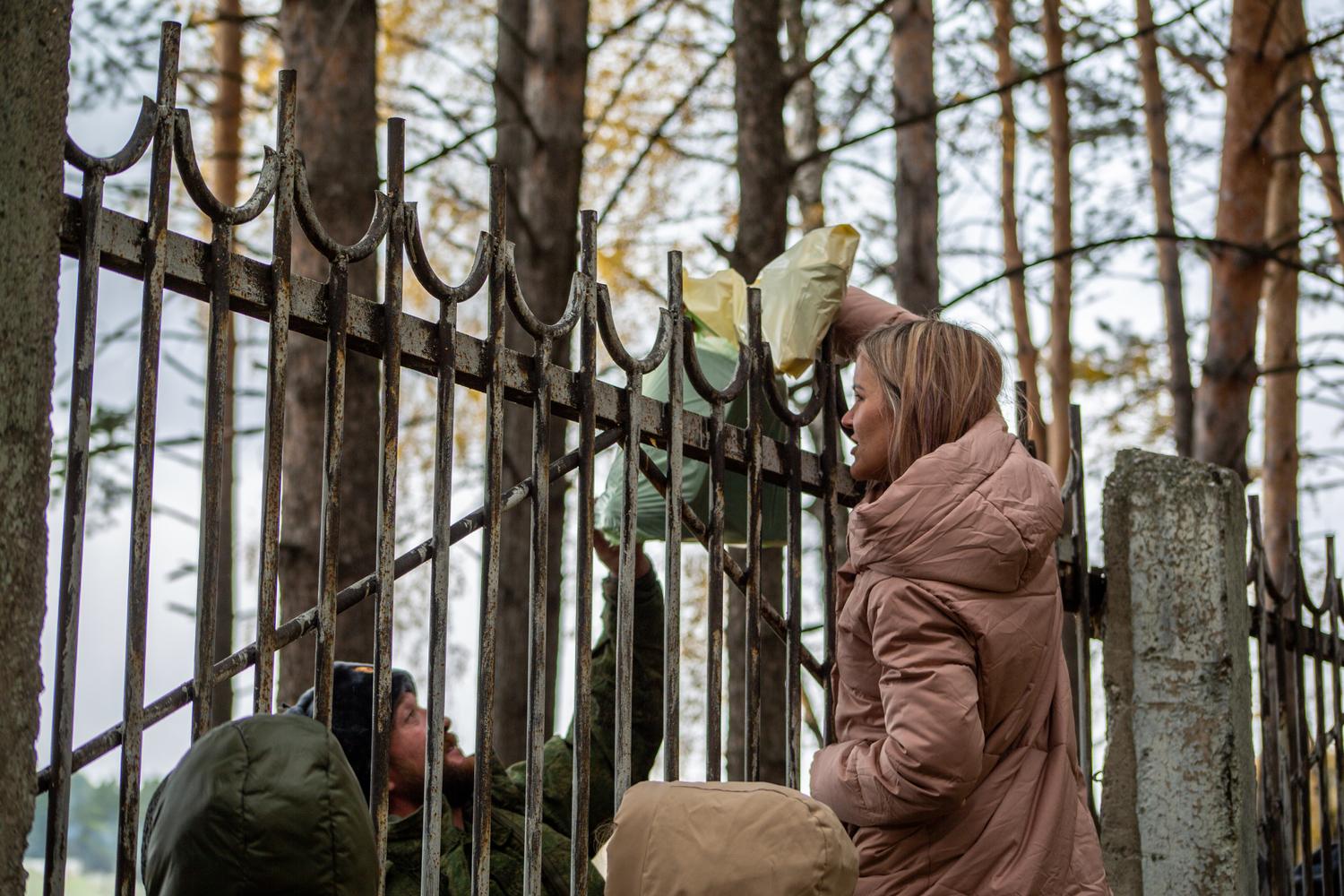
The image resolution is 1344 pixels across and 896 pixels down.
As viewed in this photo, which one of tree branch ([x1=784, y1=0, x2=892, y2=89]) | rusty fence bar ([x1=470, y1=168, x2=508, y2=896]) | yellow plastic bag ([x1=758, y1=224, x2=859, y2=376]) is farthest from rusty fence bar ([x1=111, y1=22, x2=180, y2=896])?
tree branch ([x1=784, y1=0, x2=892, y2=89])

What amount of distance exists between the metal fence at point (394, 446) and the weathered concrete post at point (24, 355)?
2.1 inches

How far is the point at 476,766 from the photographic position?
7.95 ft

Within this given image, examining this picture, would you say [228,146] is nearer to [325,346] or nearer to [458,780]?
[325,346]

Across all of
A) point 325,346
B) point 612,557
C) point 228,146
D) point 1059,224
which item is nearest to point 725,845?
point 612,557

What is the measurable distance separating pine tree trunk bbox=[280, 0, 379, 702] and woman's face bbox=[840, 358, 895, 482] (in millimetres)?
2414

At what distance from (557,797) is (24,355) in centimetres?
209

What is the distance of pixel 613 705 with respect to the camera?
135 inches

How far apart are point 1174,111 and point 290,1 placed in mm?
11291

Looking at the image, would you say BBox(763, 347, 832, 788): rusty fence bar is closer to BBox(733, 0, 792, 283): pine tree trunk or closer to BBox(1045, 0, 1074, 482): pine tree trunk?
BBox(733, 0, 792, 283): pine tree trunk

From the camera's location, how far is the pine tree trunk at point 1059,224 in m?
14.1

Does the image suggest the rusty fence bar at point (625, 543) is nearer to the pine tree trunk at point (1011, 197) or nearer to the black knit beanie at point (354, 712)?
the black knit beanie at point (354, 712)

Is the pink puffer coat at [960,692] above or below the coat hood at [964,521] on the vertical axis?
below

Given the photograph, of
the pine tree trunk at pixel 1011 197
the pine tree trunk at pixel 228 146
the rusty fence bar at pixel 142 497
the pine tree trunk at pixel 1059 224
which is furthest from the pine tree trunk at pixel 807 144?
the rusty fence bar at pixel 142 497

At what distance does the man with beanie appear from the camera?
3.22 meters
